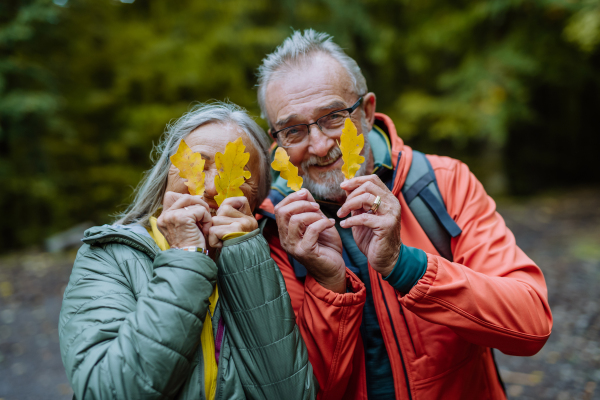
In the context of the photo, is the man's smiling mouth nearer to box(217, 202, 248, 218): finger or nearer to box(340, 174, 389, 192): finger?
box(340, 174, 389, 192): finger

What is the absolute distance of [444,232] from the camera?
72.7 inches

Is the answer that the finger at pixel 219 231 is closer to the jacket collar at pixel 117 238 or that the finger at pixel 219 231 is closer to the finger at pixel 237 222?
the finger at pixel 237 222

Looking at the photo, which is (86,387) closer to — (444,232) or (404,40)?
(444,232)

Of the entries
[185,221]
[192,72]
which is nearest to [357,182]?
[185,221]

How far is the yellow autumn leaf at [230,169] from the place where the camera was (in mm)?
1492

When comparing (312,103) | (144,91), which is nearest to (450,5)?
(144,91)

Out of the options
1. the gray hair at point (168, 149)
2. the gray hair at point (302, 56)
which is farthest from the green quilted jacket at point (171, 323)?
the gray hair at point (302, 56)

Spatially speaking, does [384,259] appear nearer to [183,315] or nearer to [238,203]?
[238,203]

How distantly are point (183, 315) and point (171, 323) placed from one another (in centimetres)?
4

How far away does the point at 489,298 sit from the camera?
150 centimetres

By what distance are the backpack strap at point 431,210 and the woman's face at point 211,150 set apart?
768 millimetres

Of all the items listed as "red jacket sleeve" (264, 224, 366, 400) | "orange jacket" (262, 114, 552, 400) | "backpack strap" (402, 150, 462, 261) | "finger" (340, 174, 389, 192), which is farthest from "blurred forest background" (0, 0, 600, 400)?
Answer: "finger" (340, 174, 389, 192)

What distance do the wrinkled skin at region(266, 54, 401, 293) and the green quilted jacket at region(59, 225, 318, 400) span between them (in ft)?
0.57

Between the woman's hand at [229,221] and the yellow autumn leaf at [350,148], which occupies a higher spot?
the yellow autumn leaf at [350,148]
